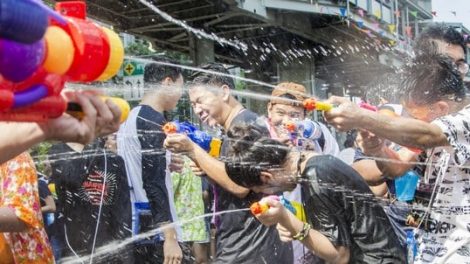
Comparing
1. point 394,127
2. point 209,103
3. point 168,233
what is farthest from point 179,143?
point 394,127

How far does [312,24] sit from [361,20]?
772 millimetres

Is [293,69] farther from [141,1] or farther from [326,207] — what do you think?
[326,207]

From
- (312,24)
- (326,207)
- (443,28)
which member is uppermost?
(312,24)

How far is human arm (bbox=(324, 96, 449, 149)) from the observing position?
212cm

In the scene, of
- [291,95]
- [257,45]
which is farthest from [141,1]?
[291,95]

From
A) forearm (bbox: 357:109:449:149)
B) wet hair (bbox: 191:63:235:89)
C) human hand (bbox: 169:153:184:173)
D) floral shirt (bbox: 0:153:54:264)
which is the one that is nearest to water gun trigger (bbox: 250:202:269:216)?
forearm (bbox: 357:109:449:149)

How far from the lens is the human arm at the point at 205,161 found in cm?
297

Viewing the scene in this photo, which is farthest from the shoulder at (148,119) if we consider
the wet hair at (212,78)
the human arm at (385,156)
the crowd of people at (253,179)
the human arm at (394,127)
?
the human arm at (394,127)

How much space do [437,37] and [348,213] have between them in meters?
0.82

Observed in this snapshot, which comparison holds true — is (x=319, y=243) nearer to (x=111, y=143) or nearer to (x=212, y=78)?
(x=212, y=78)

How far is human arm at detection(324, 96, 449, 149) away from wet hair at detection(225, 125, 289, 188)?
1.95ft

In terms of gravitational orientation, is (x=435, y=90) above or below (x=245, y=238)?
above

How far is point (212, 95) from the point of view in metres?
3.44

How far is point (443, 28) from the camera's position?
2.68 metres
